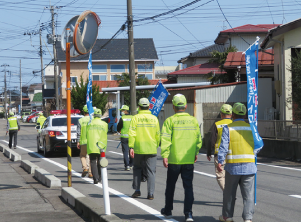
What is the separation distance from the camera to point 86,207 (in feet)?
22.0

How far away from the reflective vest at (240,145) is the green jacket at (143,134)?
2462 millimetres

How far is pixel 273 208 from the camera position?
725 centimetres

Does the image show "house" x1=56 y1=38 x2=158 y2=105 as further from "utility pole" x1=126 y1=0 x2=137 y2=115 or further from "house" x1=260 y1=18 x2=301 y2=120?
"house" x1=260 y1=18 x2=301 y2=120

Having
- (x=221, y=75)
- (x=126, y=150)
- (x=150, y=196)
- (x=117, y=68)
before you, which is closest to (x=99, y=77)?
(x=117, y=68)

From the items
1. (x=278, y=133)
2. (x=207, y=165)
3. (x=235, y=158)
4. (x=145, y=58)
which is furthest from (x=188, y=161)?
(x=145, y=58)

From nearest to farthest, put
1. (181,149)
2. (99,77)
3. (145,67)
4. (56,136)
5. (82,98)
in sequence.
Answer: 1. (181,149)
2. (56,136)
3. (82,98)
4. (99,77)
5. (145,67)

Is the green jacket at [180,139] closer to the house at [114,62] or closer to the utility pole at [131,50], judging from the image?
the utility pole at [131,50]

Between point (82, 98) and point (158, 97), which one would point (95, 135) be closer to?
point (158, 97)

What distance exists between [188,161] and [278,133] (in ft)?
35.6

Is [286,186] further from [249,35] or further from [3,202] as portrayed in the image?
[249,35]

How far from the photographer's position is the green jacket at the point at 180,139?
6.21 m

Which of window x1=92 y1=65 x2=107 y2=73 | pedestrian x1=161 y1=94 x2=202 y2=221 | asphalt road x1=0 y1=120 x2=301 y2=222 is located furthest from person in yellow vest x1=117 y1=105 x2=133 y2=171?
window x1=92 y1=65 x2=107 y2=73

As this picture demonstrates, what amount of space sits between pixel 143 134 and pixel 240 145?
265cm

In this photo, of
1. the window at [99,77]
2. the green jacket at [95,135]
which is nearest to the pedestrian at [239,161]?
the green jacket at [95,135]
